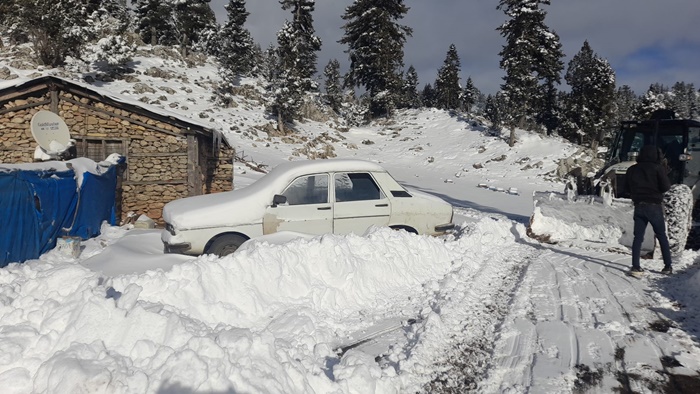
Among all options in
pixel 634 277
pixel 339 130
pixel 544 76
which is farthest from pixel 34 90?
pixel 544 76

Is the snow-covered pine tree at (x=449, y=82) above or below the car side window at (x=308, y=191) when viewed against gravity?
above

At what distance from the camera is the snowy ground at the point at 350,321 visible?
8.74 feet

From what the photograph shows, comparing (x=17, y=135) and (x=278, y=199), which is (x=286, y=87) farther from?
(x=278, y=199)

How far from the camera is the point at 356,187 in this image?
21.6ft

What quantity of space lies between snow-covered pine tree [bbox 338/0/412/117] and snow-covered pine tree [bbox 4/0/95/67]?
22622 mm

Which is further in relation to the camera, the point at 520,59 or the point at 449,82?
the point at 449,82

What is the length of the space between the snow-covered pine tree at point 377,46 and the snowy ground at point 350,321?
3420 cm

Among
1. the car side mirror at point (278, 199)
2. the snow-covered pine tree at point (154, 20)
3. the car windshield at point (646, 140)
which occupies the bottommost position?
the car side mirror at point (278, 199)

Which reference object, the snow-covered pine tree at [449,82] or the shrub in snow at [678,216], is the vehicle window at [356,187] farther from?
the snow-covered pine tree at [449,82]

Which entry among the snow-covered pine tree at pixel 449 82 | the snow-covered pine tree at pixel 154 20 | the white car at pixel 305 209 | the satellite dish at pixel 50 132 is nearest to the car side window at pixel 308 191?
the white car at pixel 305 209

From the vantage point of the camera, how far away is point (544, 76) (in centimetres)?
3177

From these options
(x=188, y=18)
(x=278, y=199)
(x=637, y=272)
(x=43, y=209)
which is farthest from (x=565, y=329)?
(x=188, y=18)

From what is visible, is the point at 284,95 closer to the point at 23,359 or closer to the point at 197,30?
the point at 197,30

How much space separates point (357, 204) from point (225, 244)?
214cm
